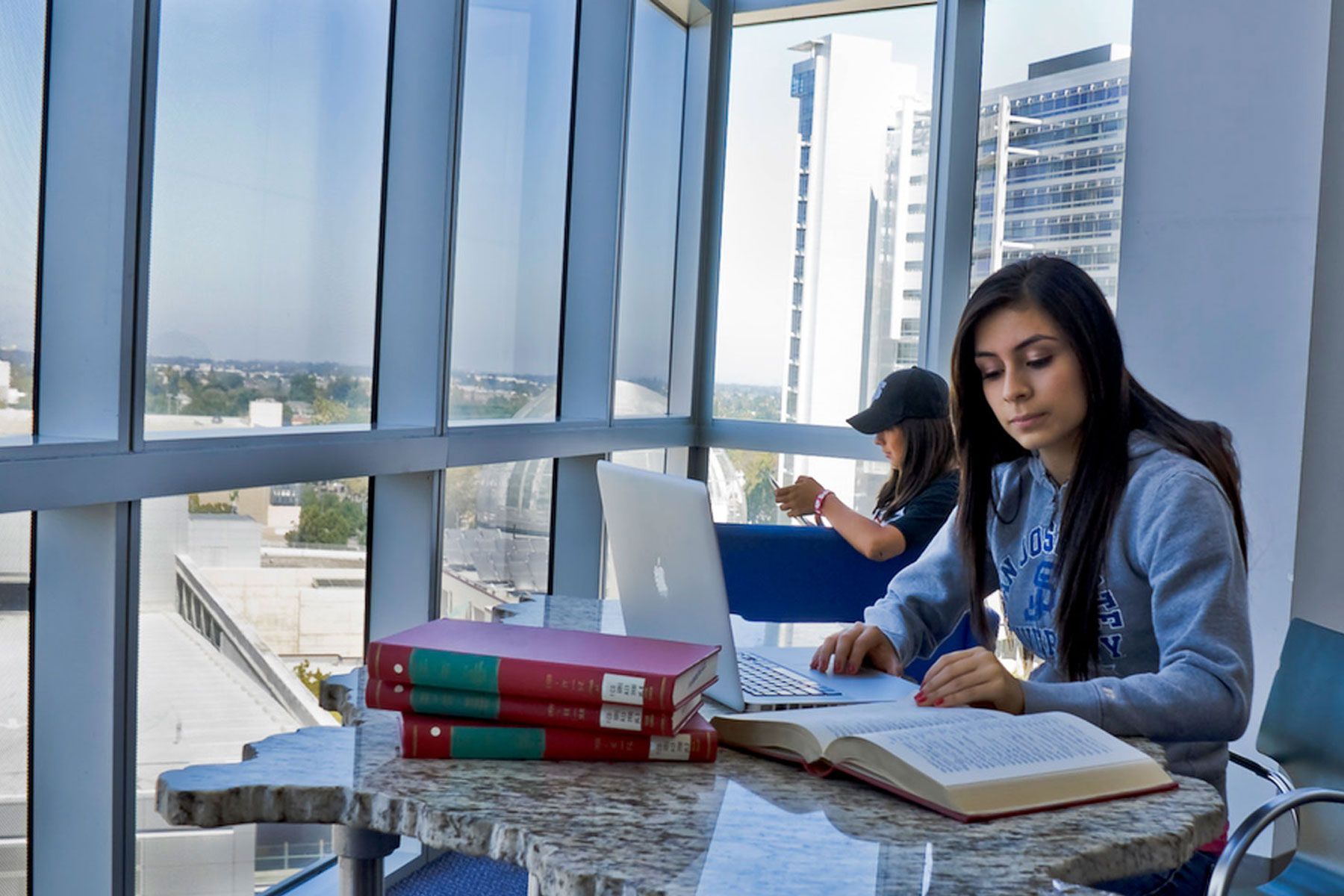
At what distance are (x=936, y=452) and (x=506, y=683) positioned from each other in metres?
2.06

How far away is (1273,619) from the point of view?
328cm

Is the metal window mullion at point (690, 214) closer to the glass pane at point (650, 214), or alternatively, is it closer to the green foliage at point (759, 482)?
the glass pane at point (650, 214)

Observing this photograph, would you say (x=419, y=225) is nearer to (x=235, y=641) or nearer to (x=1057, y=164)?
(x=235, y=641)

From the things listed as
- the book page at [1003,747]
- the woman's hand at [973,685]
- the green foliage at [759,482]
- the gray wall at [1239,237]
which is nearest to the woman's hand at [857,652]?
the woman's hand at [973,685]

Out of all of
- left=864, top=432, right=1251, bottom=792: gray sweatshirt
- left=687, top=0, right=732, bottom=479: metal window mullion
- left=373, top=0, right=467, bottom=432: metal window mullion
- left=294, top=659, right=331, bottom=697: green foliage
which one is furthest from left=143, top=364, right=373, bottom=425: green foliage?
left=687, top=0, right=732, bottom=479: metal window mullion

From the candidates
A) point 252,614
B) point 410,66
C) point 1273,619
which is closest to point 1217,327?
point 1273,619

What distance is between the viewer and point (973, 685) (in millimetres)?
1312

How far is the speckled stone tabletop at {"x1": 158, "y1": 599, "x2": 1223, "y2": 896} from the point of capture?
91 centimetres

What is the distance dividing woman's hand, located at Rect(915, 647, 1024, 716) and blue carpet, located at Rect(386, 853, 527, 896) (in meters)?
1.80

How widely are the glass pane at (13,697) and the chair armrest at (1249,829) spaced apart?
176 cm

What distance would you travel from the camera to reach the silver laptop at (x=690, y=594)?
128 cm

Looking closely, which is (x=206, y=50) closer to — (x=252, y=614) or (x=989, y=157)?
(x=252, y=614)

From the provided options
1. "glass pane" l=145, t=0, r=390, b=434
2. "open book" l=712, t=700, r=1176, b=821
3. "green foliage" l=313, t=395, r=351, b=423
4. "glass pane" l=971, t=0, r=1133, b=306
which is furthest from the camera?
"glass pane" l=971, t=0, r=1133, b=306

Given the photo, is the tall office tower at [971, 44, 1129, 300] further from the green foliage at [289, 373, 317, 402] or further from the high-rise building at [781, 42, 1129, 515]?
the green foliage at [289, 373, 317, 402]
